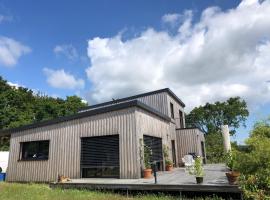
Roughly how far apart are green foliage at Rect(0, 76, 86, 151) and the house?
18398 mm

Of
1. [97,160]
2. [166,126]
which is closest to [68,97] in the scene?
[166,126]

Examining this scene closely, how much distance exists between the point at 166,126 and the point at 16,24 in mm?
10577

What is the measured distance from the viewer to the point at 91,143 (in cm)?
1302

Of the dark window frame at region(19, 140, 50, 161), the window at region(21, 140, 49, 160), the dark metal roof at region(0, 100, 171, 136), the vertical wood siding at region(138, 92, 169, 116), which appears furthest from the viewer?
the vertical wood siding at region(138, 92, 169, 116)

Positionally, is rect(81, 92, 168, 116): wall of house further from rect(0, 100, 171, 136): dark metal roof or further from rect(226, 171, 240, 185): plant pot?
rect(226, 171, 240, 185): plant pot

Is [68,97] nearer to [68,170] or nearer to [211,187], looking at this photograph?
[68,170]

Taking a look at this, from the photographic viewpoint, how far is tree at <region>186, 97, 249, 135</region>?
43.3 meters

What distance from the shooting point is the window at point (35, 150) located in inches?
564

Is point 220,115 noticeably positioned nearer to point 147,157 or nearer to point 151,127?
point 151,127

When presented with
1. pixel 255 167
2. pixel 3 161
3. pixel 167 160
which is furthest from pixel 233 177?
pixel 3 161

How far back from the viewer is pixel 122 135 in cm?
1214

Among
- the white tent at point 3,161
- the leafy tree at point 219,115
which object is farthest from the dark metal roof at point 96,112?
the leafy tree at point 219,115

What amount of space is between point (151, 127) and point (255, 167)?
699 centimetres

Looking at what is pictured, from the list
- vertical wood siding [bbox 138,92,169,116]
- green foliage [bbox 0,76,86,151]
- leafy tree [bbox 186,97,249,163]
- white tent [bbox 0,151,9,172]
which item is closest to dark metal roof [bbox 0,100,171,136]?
vertical wood siding [bbox 138,92,169,116]
